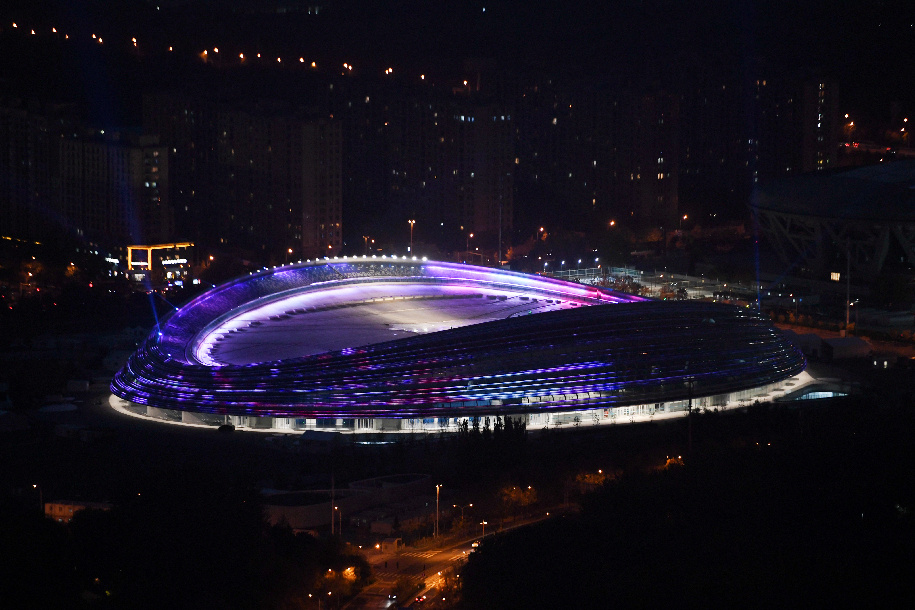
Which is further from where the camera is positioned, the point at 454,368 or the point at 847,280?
the point at 847,280

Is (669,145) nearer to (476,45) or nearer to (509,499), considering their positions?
(476,45)

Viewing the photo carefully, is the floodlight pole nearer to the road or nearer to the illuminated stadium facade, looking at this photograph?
the illuminated stadium facade

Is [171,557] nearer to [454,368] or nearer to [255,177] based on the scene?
[454,368]

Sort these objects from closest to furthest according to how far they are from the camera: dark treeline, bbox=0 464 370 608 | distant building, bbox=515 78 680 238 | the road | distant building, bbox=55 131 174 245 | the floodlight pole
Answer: dark treeline, bbox=0 464 370 608 → the road → the floodlight pole → distant building, bbox=55 131 174 245 → distant building, bbox=515 78 680 238

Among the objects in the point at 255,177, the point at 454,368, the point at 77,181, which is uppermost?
the point at 255,177

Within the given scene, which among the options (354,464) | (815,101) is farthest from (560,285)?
(815,101)

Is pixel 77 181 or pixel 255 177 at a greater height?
pixel 255 177

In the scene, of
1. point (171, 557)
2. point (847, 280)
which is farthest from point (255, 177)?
point (171, 557)

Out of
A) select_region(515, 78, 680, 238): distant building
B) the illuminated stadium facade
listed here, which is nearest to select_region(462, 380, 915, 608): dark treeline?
the illuminated stadium facade
